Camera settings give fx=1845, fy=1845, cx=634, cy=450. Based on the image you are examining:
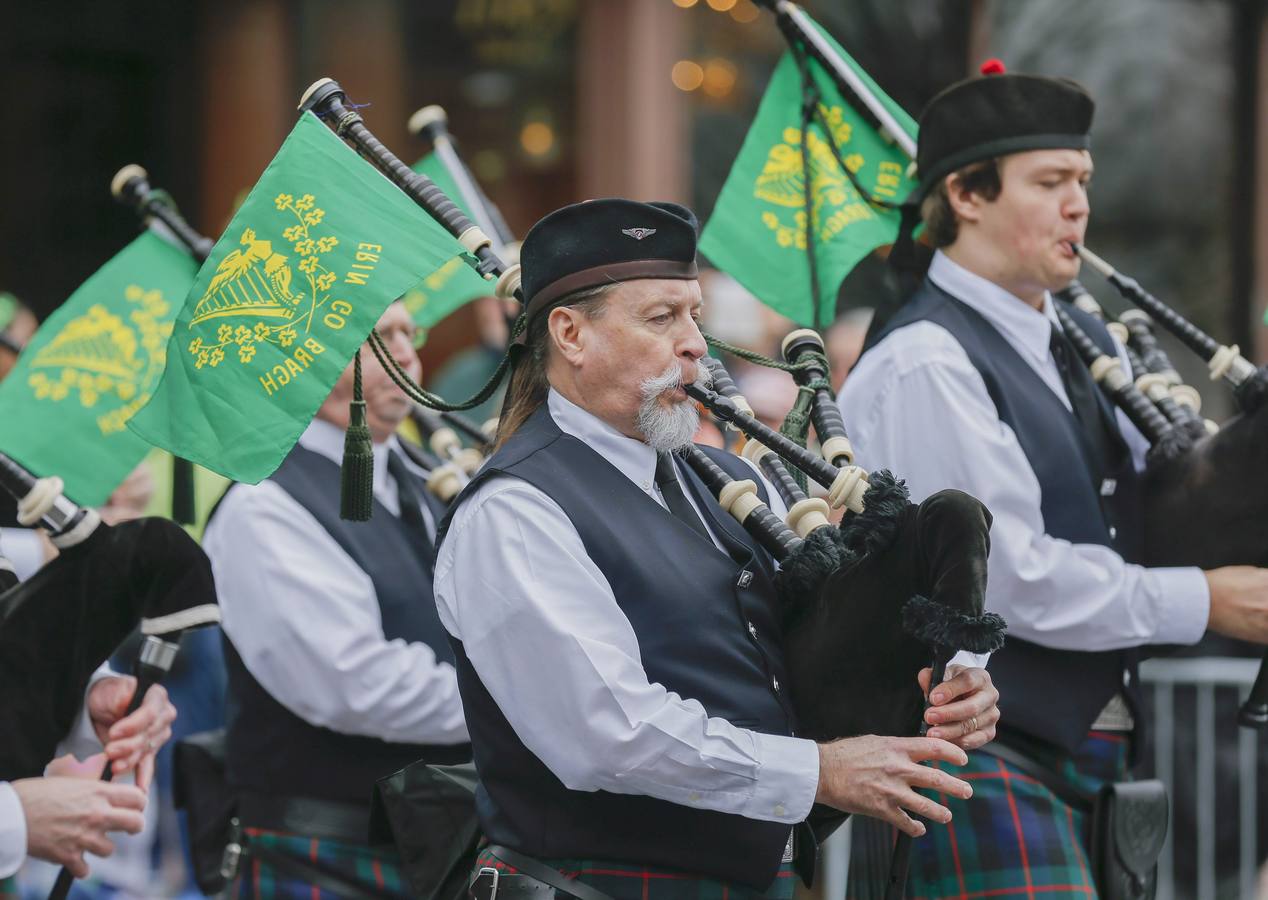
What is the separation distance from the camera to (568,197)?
328 inches

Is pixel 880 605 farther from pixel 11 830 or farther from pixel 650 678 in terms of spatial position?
pixel 11 830

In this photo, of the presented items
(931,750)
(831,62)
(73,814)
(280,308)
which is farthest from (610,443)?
(831,62)

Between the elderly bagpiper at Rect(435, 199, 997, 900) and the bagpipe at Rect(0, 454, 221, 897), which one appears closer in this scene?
the elderly bagpiper at Rect(435, 199, 997, 900)

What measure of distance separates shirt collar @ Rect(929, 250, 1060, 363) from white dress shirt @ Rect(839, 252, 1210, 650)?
136mm

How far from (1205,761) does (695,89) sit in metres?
3.55

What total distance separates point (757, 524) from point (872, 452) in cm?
73

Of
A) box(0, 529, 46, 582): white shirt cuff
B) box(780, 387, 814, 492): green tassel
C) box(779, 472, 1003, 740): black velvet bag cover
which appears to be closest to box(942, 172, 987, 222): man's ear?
box(780, 387, 814, 492): green tassel

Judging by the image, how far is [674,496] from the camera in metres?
3.01

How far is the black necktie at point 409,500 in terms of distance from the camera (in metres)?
4.07

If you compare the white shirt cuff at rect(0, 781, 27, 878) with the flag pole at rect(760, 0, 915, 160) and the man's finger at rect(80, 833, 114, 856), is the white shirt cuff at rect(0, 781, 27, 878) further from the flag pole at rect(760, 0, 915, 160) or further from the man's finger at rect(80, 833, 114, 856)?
the flag pole at rect(760, 0, 915, 160)

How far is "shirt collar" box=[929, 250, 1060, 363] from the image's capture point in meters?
3.79

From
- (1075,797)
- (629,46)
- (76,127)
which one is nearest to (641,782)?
(1075,797)

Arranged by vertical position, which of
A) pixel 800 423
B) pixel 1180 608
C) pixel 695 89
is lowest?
pixel 1180 608

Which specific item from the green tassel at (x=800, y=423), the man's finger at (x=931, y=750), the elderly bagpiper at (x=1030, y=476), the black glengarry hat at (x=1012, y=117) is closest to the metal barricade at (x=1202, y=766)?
the elderly bagpiper at (x=1030, y=476)
